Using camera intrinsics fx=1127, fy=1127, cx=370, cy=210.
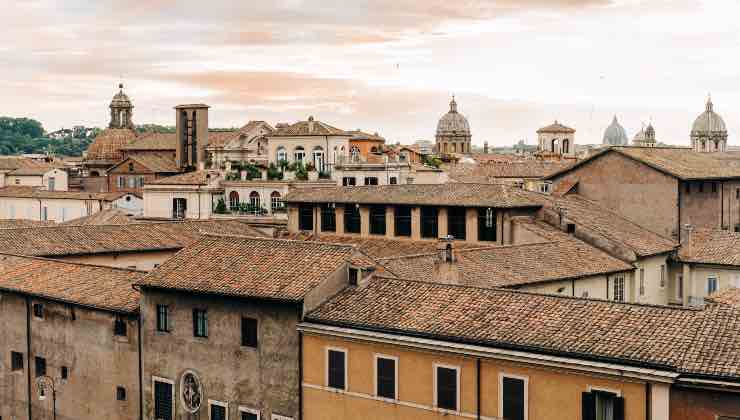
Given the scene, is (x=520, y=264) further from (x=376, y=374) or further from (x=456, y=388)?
(x=456, y=388)

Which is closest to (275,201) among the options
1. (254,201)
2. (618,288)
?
(254,201)

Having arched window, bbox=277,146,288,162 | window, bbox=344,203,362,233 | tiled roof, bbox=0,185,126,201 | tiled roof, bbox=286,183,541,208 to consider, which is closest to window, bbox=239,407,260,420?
tiled roof, bbox=286,183,541,208

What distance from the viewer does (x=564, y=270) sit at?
128 feet

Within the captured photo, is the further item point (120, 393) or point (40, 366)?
point (40, 366)

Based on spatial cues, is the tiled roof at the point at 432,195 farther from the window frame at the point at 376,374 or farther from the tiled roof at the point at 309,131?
the window frame at the point at 376,374

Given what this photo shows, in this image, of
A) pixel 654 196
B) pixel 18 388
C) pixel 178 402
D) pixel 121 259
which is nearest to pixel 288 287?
pixel 178 402

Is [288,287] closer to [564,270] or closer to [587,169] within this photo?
[564,270]

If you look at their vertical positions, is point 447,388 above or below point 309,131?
below

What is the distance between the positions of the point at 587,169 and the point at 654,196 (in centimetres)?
402

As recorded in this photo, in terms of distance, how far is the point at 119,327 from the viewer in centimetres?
3281

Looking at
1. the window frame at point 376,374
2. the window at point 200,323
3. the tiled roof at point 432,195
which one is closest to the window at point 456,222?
the tiled roof at point 432,195

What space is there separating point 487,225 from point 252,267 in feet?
56.9

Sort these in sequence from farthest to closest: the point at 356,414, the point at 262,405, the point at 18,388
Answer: the point at 18,388
the point at 262,405
the point at 356,414

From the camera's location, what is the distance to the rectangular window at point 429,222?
46987 millimetres
